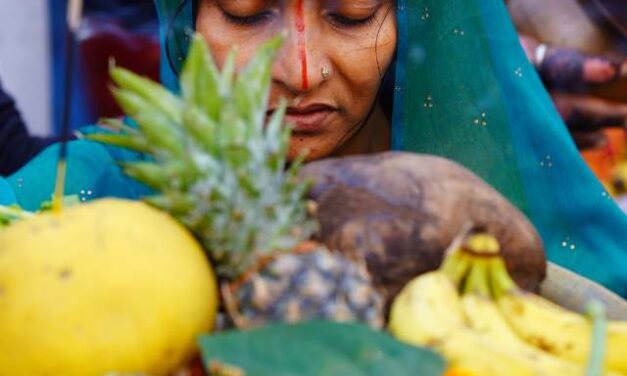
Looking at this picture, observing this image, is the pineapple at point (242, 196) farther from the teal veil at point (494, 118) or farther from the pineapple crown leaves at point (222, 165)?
the teal veil at point (494, 118)

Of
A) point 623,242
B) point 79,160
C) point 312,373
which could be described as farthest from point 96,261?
point 623,242

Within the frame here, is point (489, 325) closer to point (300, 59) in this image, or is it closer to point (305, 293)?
point (305, 293)

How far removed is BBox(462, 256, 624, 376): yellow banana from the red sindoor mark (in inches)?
28.7

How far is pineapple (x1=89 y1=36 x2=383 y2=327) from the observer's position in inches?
38.4

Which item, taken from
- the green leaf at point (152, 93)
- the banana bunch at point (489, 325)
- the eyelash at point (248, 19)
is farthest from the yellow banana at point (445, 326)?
the eyelash at point (248, 19)

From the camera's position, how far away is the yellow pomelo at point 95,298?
92 cm

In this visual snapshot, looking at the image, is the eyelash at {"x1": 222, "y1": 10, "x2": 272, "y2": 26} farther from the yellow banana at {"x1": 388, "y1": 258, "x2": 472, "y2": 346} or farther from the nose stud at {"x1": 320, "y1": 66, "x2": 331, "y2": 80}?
the yellow banana at {"x1": 388, "y1": 258, "x2": 472, "y2": 346}

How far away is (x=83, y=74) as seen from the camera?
11.9 feet

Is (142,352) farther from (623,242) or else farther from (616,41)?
(616,41)

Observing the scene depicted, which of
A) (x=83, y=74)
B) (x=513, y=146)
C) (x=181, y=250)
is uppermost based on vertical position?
(x=181, y=250)

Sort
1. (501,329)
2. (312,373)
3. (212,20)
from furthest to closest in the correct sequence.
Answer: (212,20)
(501,329)
(312,373)

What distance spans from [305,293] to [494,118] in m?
1.12

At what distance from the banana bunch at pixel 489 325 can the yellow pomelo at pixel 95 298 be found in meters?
0.25

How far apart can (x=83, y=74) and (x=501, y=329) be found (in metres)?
2.87
